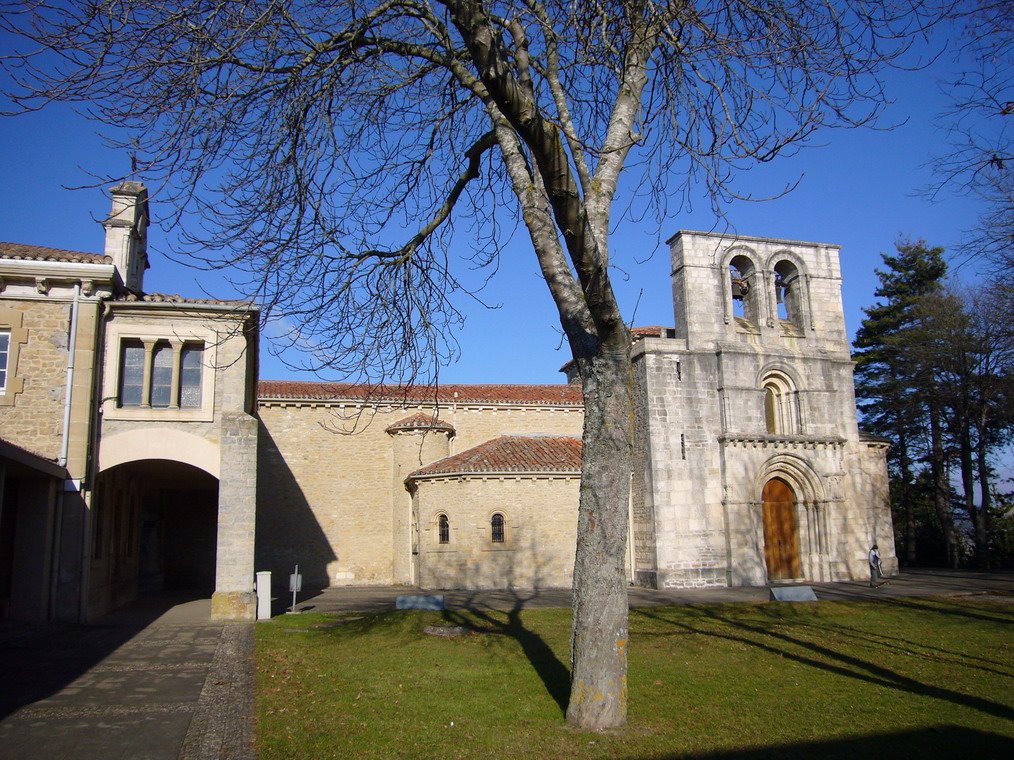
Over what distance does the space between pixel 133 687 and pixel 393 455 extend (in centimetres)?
1828

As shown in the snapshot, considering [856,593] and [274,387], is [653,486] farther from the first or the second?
[274,387]

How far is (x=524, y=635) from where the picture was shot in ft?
40.7

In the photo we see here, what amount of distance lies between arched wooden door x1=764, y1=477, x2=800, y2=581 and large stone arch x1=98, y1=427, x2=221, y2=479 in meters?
17.2

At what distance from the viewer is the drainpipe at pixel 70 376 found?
14.9 m

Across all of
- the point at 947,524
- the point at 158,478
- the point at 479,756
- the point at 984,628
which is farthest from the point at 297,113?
the point at 947,524

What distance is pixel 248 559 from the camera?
1552cm

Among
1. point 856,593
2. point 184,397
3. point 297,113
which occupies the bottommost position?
point 856,593

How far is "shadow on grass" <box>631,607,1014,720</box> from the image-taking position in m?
7.91

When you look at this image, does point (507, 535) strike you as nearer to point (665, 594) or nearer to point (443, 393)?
point (665, 594)

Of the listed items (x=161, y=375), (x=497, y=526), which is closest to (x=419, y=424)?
(x=497, y=526)

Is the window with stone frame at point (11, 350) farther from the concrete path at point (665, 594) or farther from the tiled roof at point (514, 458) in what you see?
the tiled roof at point (514, 458)

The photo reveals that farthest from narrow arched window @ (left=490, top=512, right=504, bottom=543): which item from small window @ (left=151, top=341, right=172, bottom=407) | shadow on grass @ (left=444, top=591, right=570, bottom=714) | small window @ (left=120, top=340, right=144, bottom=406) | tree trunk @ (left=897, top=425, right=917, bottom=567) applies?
tree trunk @ (left=897, top=425, right=917, bottom=567)

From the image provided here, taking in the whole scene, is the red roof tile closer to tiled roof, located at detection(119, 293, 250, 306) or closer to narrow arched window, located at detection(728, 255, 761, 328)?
narrow arched window, located at detection(728, 255, 761, 328)

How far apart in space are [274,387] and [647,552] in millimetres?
15357
